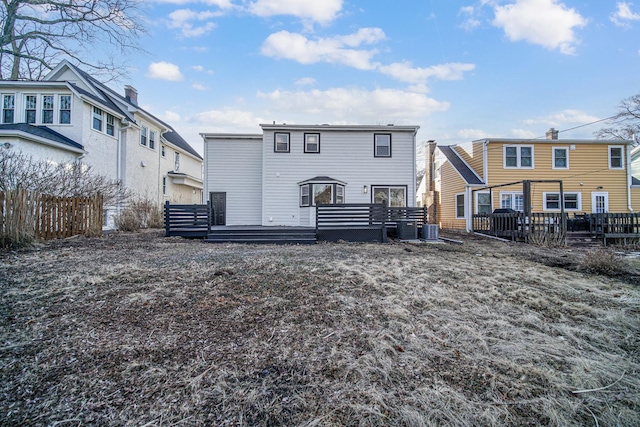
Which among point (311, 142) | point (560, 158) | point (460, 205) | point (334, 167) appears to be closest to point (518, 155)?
point (560, 158)

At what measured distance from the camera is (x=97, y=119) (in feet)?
45.1

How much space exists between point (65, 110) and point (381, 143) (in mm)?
14288

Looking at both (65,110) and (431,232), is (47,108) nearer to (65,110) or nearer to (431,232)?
(65,110)

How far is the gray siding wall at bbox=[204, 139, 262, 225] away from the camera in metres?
14.8

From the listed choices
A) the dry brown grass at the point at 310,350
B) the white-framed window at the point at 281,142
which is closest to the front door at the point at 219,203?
the white-framed window at the point at 281,142

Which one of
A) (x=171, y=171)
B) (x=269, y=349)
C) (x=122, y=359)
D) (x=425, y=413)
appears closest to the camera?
(x=425, y=413)

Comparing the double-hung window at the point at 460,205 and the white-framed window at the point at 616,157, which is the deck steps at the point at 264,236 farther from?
the white-framed window at the point at 616,157

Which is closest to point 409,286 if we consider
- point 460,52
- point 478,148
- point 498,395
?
point 498,395

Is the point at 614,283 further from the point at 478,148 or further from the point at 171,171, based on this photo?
the point at 171,171

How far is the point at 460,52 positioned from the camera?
1406cm

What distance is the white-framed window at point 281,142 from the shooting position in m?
14.3

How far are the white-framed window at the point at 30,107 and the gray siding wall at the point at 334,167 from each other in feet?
32.2

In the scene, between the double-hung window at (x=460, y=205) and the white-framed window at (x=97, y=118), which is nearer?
the white-framed window at (x=97, y=118)

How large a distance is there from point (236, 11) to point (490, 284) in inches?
492
